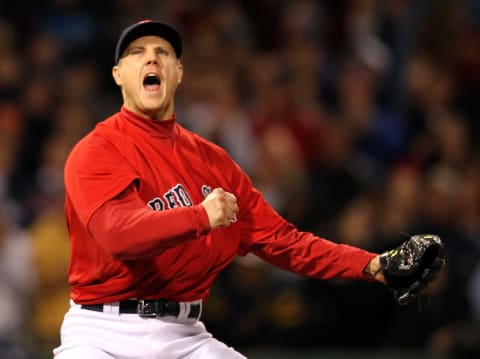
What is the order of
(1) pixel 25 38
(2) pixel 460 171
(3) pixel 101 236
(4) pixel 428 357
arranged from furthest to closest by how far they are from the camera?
(1) pixel 25 38
(2) pixel 460 171
(4) pixel 428 357
(3) pixel 101 236

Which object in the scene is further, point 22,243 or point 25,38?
point 25,38

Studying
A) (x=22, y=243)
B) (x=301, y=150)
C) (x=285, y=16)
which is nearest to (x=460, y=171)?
(x=301, y=150)

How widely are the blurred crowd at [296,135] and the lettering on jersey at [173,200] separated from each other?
286 cm

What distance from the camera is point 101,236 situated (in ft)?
13.1

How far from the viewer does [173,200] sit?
4445 mm

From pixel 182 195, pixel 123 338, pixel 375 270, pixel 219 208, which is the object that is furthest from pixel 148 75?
pixel 375 270

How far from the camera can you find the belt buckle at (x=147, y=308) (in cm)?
439

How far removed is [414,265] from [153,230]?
117 centimetres

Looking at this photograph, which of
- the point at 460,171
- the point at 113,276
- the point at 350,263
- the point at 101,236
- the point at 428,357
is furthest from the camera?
the point at 460,171

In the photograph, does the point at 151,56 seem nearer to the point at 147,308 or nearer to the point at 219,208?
the point at 219,208

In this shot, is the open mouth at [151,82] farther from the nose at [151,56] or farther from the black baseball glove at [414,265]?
the black baseball glove at [414,265]

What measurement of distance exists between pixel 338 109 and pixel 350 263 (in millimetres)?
4830

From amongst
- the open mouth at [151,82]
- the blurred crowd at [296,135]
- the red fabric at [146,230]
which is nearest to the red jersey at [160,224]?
the red fabric at [146,230]

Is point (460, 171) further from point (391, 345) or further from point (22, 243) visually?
point (22, 243)
